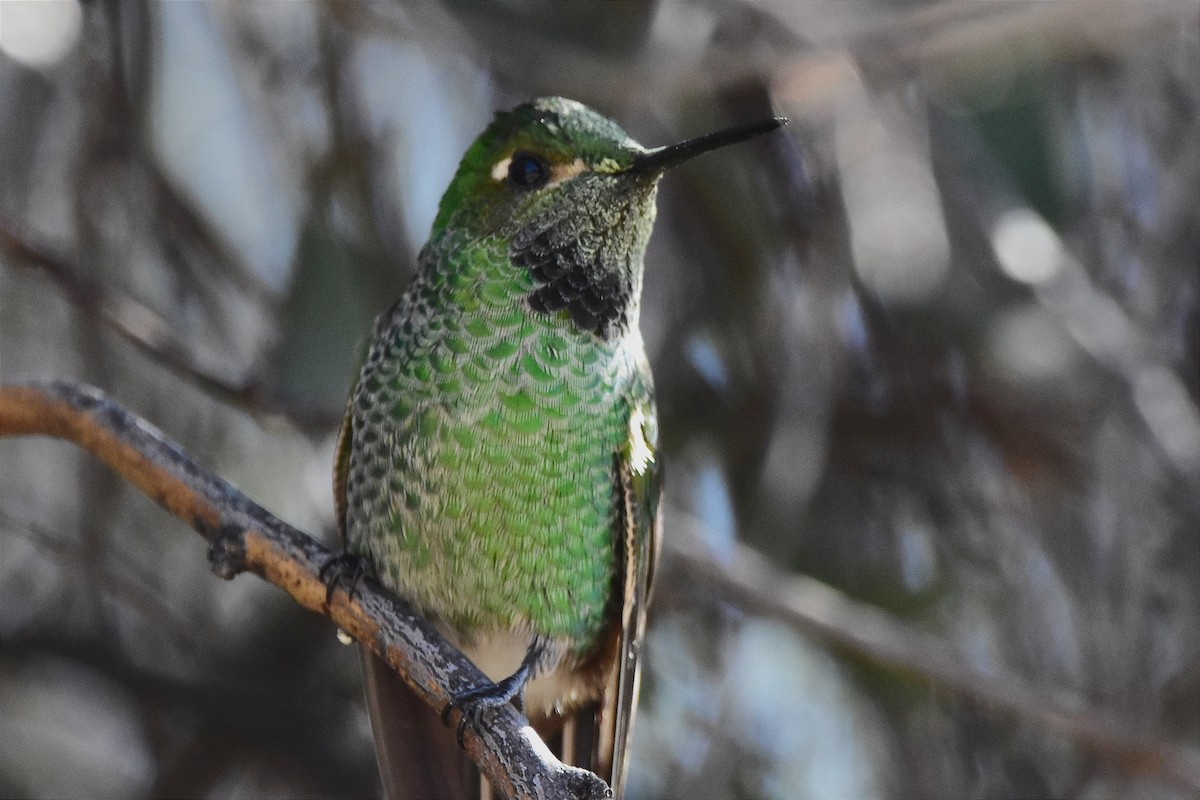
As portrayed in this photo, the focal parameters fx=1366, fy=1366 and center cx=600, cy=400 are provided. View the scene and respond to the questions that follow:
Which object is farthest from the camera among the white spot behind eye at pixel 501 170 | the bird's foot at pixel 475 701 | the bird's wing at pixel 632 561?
the white spot behind eye at pixel 501 170

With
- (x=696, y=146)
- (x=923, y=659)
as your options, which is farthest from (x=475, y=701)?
(x=923, y=659)

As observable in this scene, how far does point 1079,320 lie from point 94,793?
2705 millimetres

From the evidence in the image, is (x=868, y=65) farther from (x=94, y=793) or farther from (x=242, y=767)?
(x=94, y=793)

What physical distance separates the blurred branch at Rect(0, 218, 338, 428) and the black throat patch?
57 cm

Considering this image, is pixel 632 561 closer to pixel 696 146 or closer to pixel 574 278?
pixel 574 278

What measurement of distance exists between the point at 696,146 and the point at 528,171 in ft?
1.26

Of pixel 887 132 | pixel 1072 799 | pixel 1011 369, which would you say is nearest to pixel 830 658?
pixel 1072 799

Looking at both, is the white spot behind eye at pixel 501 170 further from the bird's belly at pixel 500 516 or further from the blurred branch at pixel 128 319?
the blurred branch at pixel 128 319

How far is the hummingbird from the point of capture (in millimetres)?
2396

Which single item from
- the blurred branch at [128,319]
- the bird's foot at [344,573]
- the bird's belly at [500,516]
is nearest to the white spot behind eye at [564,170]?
the bird's belly at [500,516]

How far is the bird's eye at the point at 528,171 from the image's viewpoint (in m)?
2.54

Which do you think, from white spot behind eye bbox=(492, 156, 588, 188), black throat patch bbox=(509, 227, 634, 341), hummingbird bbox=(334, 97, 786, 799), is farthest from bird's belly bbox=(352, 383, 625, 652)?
white spot behind eye bbox=(492, 156, 588, 188)

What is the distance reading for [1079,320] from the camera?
3.38 metres

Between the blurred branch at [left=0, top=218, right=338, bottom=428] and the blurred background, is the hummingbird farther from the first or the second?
the blurred background
